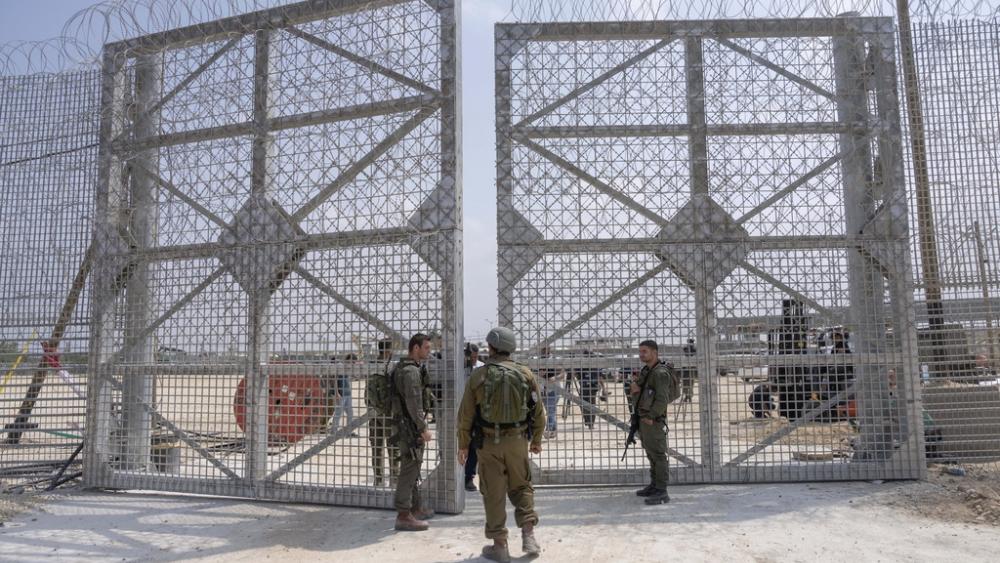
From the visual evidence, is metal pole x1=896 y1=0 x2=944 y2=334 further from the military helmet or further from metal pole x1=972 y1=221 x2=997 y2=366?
the military helmet

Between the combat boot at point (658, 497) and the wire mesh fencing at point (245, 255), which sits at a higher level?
the wire mesh fencing at point (245, 255)

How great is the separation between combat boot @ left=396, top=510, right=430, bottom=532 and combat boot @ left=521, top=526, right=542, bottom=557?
87cm

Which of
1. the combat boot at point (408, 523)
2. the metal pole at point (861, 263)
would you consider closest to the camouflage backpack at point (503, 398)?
the combat boot at point (408, 523)

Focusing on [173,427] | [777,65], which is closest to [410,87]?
[777,65]

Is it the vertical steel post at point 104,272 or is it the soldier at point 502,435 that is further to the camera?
the vertical steel post at point 104,272

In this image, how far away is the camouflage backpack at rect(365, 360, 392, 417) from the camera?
488cm

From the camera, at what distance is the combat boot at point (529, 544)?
13.5ft

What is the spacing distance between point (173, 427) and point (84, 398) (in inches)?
45.6

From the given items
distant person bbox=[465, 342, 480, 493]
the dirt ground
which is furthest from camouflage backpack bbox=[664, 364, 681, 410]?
distant person bbox=[465, 342, 480, 493]

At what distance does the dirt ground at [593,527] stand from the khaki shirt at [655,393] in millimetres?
769

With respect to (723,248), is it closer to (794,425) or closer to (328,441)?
(794,425)

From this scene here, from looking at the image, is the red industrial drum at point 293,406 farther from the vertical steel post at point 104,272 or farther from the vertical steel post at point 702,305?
the vertical steel post at point 702,305

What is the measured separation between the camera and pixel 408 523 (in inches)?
184

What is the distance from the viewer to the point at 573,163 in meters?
5.94
